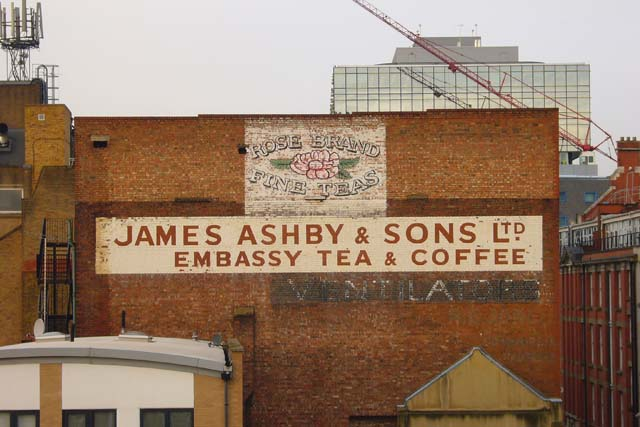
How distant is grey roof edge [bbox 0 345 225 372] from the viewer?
25438 mm

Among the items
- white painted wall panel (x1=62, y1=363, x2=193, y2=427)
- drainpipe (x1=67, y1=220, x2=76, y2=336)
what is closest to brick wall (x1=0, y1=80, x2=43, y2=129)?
drainpipe (x1=67, y1=220, x2=76, y2=336)

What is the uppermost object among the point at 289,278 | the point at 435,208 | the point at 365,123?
the point at 365,123

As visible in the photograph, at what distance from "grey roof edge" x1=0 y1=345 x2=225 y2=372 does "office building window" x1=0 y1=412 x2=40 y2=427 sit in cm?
121

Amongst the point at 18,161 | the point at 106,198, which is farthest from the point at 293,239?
the point at 18,161

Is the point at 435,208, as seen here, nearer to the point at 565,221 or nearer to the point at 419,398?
the point at 419,398

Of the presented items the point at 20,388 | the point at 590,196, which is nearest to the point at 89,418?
the point at 20,388

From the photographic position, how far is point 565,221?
111062 millimetres

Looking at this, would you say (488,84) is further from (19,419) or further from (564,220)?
(19,419)

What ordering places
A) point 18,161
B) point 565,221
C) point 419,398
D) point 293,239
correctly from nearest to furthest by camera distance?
point 419,398
point 293,239
point 18,161
point 565,221

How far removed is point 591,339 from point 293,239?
1007 inches

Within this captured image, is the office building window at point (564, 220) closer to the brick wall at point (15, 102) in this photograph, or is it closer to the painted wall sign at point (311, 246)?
the brick wall at point (15, 102)

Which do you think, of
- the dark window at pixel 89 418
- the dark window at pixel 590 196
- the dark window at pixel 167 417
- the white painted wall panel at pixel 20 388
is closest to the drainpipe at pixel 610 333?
the dark window at pixel 167 417

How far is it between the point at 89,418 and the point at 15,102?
31.6 m

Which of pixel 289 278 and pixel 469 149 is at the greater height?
pixel 469 149
